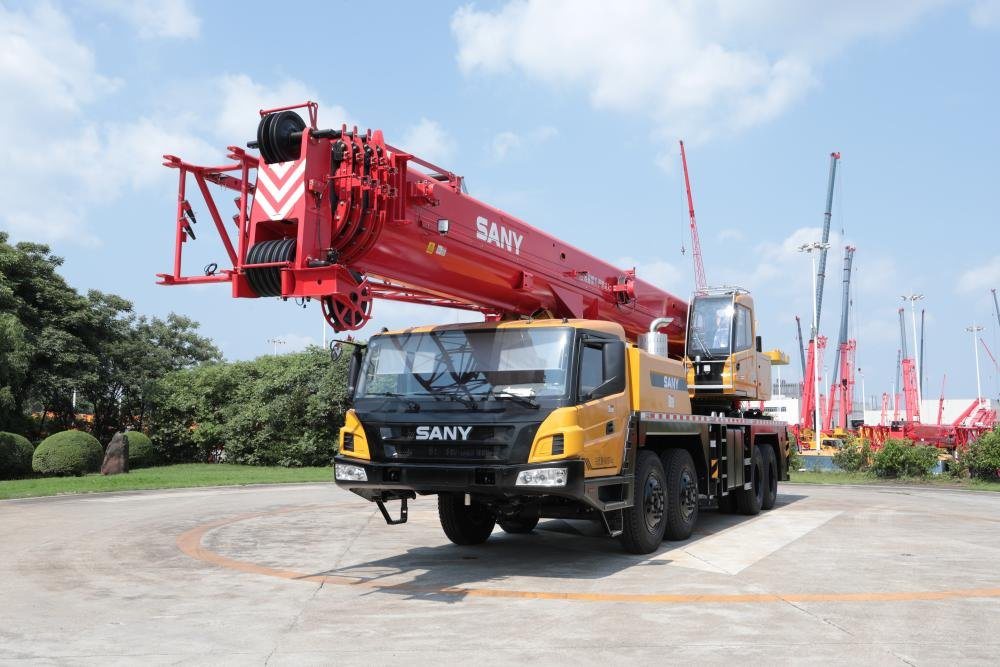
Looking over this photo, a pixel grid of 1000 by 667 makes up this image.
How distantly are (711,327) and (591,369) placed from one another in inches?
222

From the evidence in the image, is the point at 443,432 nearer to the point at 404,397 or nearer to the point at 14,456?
the point at 404,397

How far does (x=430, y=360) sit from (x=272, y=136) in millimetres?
2757

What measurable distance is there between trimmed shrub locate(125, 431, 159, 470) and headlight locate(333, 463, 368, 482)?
85.3 ft

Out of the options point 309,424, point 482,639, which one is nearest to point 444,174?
point 482,639

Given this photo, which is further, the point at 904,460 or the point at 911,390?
the point at 911,390

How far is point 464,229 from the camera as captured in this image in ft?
27.9

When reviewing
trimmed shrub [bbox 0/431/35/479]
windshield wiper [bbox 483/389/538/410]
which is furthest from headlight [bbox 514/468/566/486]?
trimmed shrub [bbox 0/431/35/479]

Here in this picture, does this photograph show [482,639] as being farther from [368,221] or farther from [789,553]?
[789,553]

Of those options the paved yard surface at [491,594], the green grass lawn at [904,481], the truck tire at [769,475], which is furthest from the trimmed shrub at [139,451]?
the truck tire at [769,475]

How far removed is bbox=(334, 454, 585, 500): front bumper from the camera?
25.3 feet

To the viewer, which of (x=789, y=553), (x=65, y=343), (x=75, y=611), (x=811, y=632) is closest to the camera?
(x=811, y=632)

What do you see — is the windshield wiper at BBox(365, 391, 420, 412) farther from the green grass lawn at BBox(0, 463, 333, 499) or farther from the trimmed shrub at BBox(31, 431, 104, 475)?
the trimmed shrub at BBox(31, 431, 104, 475)

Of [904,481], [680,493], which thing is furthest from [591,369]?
[904,481]

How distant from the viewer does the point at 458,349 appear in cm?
873
